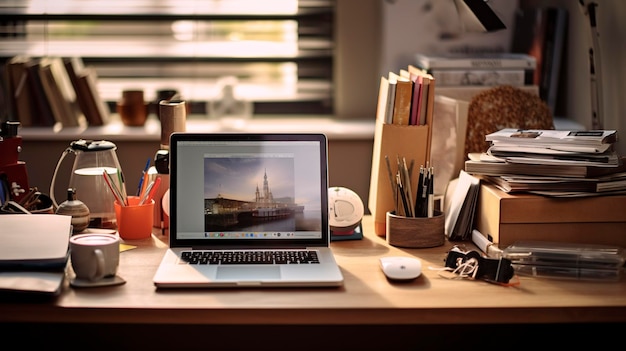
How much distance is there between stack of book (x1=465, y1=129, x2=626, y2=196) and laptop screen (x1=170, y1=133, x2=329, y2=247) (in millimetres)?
390


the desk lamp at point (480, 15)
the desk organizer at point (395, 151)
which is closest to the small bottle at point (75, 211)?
the desk organizer at point (395, 151)

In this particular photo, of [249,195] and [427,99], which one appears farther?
[427,99]

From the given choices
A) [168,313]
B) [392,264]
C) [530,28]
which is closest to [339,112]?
[530,28]

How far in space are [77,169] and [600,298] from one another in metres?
1.21

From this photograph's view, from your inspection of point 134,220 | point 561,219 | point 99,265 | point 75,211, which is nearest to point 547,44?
point 561,219

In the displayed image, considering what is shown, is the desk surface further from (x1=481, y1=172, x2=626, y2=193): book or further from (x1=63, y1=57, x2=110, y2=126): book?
(x1=63, y1=57, x2=110, y2=126): book

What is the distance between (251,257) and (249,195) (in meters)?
0.14

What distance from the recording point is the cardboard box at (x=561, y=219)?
172 centimetres

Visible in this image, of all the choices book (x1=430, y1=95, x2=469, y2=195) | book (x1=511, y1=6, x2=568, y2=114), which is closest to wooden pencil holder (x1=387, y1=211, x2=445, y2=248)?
book (x1=430, y1=95, x2=469, y2=195)

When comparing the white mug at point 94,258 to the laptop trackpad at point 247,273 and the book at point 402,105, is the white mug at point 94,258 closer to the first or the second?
the laptop trackpad at point 247,273

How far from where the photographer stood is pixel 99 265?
1.54m

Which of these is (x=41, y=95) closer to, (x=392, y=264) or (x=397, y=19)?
(x=397, y=19)

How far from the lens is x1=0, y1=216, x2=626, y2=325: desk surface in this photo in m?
1.43

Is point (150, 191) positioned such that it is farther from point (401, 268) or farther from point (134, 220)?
point (401, 268)
